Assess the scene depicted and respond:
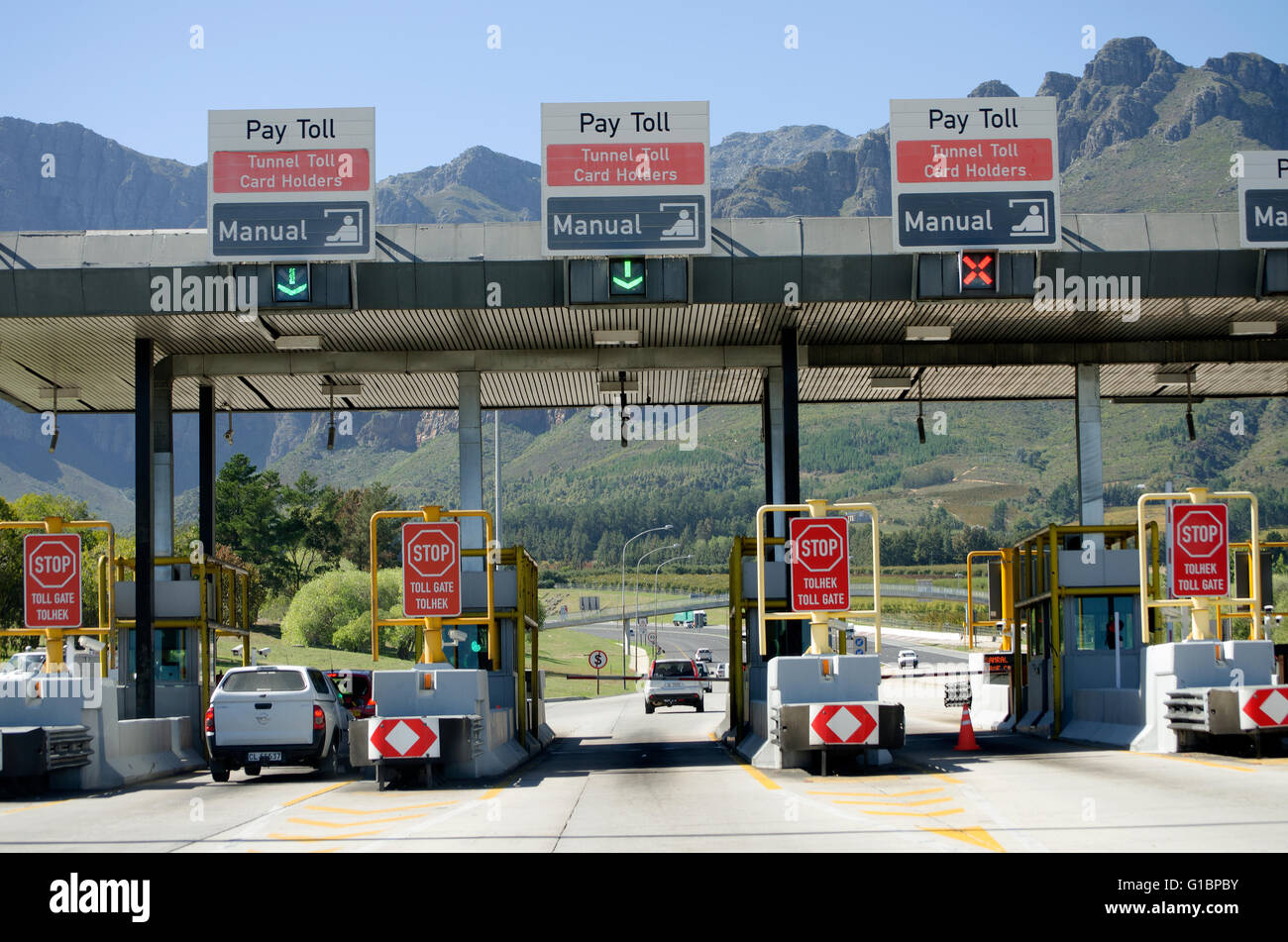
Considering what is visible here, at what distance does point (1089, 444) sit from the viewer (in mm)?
26422

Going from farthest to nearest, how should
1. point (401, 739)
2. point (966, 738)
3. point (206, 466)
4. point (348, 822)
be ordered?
point (206, 466) < point (966, 738) < point (401, 739) < point (348, 822)

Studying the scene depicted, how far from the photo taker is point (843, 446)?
173 m

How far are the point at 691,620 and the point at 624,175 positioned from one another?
12957cm

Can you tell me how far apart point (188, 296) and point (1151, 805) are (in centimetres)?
1541

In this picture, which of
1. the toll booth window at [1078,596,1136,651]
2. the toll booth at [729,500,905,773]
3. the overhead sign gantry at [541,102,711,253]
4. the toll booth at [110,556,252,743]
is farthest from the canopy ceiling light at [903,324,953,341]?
the toll booth at [110,556,252,743]

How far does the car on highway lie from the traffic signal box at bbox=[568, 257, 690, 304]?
87.7 ft

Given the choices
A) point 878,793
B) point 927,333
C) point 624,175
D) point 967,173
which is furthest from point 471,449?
point 878,793

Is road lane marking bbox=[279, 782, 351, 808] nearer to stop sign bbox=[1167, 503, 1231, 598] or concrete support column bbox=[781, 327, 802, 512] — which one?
concrete support column bbox=[781, 327, 802, 512]

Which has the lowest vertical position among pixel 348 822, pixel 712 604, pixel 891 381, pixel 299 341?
pixel 712 604

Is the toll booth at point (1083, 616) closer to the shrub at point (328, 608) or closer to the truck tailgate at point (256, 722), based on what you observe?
the truck tailgate at point (256, 722)

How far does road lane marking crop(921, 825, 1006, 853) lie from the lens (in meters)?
9.48

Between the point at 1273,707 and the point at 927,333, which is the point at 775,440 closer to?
the point at 927,333

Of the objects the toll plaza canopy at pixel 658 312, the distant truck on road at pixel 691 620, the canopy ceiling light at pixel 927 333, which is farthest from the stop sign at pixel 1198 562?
the distant truck on road at pixel 691 620
